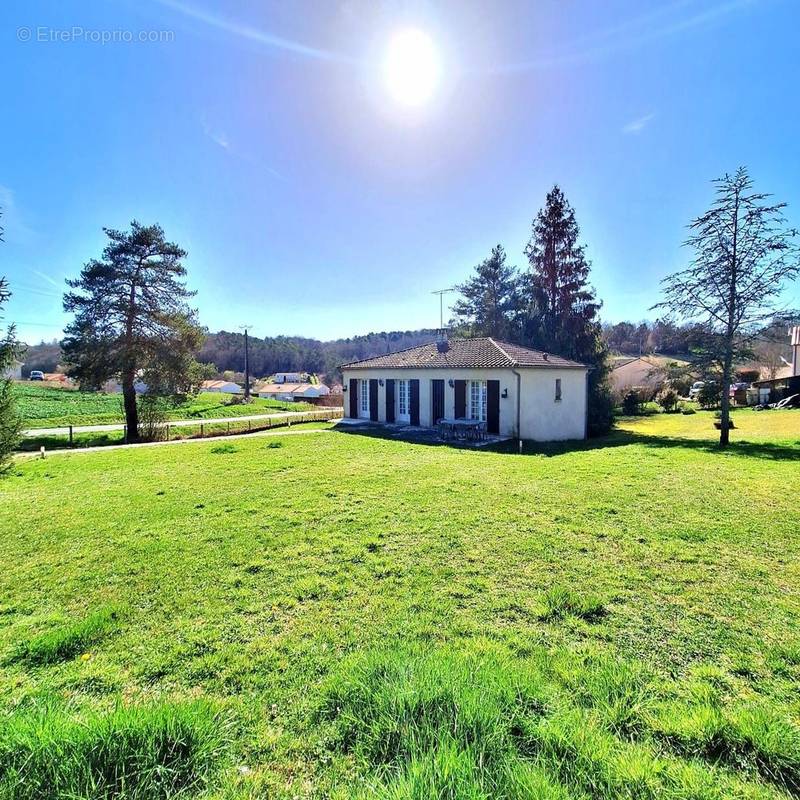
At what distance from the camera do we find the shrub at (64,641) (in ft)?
11.5

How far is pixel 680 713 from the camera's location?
8.96ft

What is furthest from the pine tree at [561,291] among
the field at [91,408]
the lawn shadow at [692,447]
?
the field at [91,408]

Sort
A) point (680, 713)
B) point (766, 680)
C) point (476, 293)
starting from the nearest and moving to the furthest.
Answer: point (680, 713) < point (766, 680) < point (476, 293)

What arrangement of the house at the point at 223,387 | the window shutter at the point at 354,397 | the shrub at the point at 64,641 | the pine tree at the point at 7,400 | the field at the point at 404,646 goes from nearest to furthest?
the field at the point at 404,646 → the shrub at the point at 64,641 → the pine tree at the point at 7,400 → the window shutter at the point at 354,397 → the house at the point at 223,387

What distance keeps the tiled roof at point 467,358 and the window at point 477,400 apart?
2.88 feet

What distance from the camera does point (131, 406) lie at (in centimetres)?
2153

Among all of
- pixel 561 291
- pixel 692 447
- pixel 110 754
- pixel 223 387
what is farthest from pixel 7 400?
pixel 223 387

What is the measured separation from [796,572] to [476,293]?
39.0 m

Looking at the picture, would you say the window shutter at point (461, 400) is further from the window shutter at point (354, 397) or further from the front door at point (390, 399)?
the window shutter at point (354, 397)

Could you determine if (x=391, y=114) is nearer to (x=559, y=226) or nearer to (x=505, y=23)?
(x=505, y=23)

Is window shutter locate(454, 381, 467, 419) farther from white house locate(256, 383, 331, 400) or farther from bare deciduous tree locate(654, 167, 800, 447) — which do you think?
white house locate(256, 383, 331, 400)

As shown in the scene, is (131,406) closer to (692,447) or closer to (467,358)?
(467,358)

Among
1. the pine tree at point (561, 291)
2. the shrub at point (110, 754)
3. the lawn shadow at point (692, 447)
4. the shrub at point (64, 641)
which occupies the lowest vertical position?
the lawn shadow at point (692, 447)

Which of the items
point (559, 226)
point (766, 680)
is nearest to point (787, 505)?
point (766, 680)
